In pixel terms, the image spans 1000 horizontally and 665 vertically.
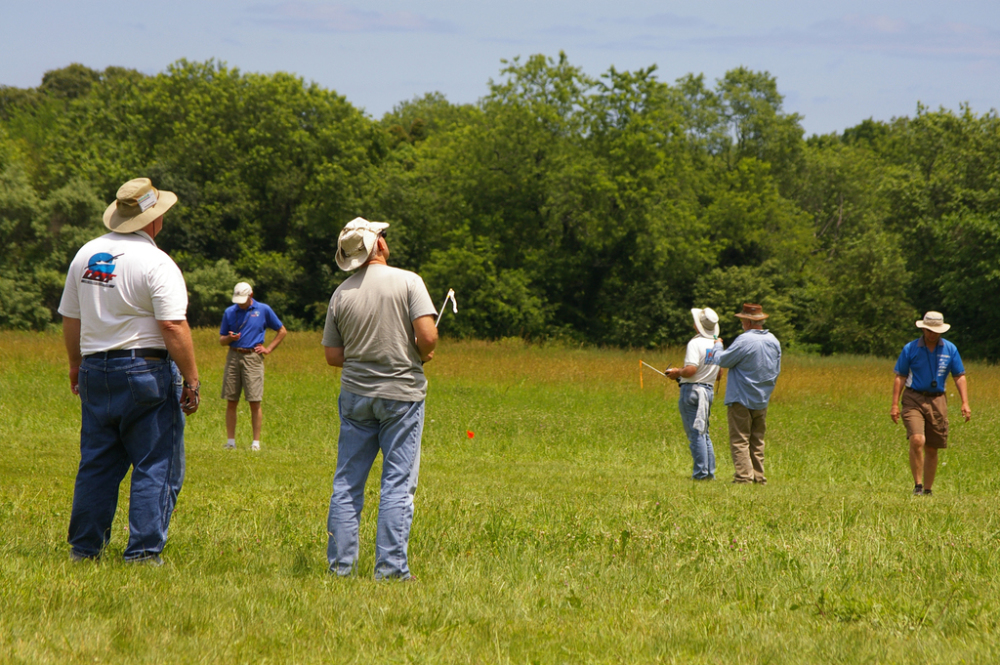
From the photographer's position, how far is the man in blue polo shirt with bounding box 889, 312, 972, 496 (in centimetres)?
1034

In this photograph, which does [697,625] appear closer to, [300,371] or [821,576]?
[821,576]

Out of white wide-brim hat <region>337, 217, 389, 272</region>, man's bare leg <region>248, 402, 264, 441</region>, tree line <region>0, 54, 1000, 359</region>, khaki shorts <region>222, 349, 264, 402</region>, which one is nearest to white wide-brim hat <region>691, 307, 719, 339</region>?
khaki shorts <region>222, 349, 264, 402</region>

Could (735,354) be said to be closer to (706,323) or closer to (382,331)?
(706,323)

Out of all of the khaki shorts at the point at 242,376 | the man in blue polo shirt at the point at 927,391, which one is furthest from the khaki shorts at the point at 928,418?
the khaki shorts at the point at 242,376

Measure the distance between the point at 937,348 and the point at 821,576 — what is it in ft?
20.4

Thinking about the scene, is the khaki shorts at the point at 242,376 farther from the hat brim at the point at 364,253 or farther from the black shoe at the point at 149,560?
the hat brim at the point at 364,253

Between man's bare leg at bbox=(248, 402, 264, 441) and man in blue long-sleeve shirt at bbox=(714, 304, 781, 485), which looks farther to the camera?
man's bare leg at bbox=(248, 402, 264, 441)

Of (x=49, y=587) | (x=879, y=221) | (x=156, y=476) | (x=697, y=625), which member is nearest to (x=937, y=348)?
(x=697, y=625)

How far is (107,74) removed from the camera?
75.4m

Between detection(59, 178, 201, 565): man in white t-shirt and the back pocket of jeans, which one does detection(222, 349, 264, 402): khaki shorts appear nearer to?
detection(59, 178, 201, 565): man in white t-shirt

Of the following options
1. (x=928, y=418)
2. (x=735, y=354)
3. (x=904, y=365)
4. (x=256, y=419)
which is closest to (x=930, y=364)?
(x=904, y=365)

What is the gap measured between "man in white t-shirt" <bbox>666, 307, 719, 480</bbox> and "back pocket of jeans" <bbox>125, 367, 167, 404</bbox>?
703cm

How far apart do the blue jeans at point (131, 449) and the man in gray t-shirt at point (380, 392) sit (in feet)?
2.92

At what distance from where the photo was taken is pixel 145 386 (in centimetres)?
486
